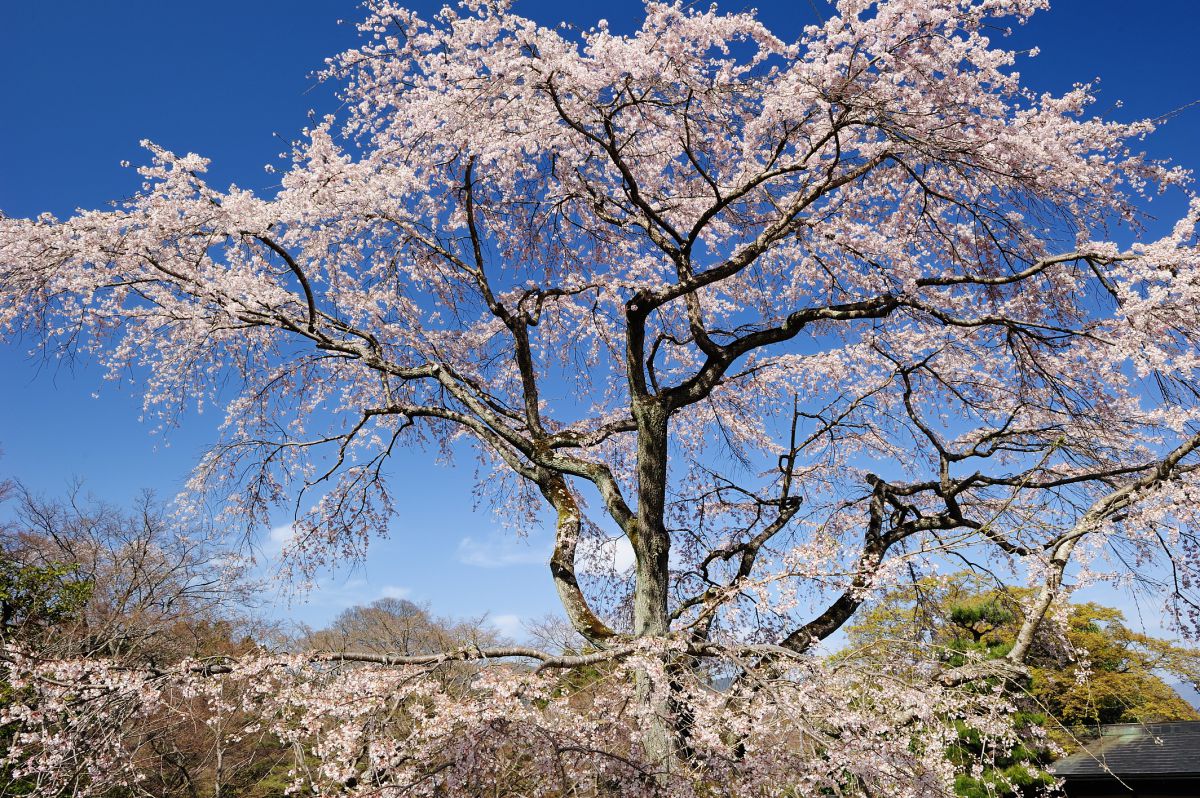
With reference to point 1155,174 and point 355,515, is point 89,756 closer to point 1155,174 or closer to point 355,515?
point 355,515

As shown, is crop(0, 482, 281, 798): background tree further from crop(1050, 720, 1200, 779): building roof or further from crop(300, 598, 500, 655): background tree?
crop(1050, 720, 1200, 779): building roof

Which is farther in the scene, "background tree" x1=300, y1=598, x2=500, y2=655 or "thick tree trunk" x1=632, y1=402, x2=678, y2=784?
"background tree" x1=300, y1=598, x2=500, y2=655

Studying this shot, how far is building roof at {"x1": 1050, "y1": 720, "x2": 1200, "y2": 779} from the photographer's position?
1115cm

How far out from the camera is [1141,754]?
12.2 meters

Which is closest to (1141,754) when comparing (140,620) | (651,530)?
(651,530)

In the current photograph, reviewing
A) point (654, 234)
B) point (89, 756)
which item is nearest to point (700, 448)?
point (654, 234)

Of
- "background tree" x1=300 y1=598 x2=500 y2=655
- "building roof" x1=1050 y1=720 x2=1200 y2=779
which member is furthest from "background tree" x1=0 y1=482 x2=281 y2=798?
"building roof" x1=1050 y1=720 x2=1200 y2=779

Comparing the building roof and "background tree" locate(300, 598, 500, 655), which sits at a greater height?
A: "background tree" locate(300, 598, 500, 655)

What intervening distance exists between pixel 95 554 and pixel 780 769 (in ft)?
51.3

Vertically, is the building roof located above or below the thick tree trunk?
below

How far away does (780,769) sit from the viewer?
3.71 metres

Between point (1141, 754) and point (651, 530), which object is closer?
point (651, 530)

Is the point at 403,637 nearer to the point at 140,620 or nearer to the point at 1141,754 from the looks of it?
the point at 140,620

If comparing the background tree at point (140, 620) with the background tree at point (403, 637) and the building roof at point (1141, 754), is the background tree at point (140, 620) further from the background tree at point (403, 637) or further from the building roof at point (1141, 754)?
the building roof at point (1141, 754)
